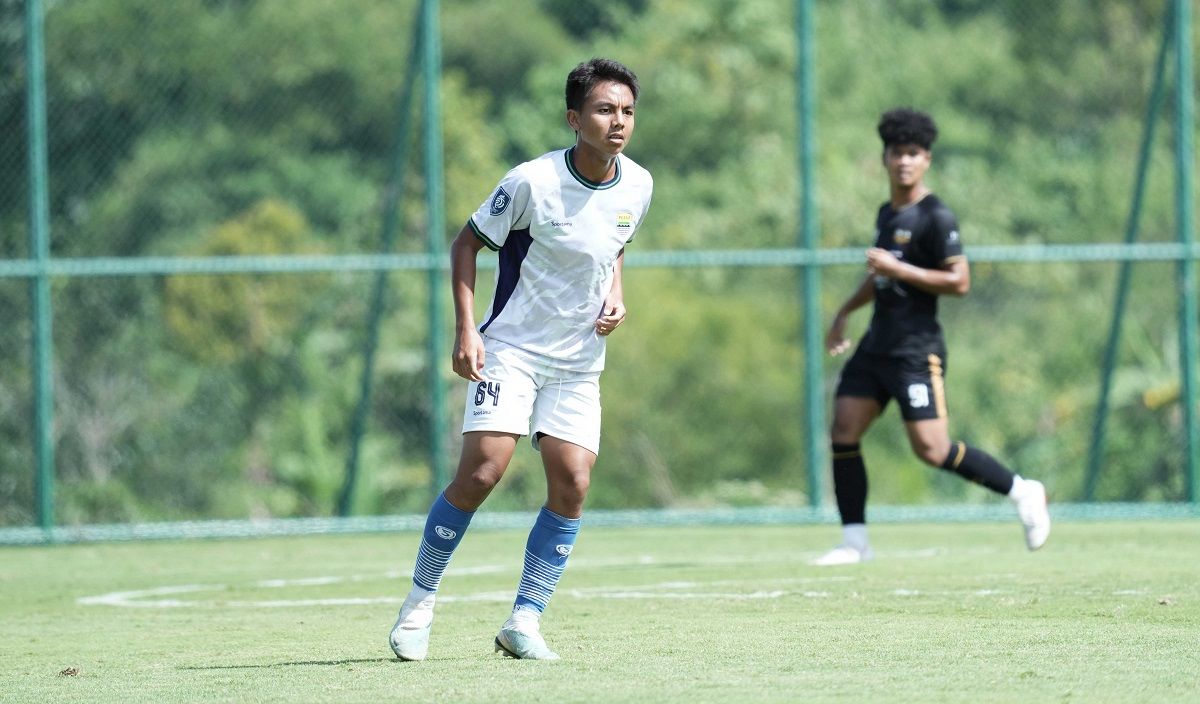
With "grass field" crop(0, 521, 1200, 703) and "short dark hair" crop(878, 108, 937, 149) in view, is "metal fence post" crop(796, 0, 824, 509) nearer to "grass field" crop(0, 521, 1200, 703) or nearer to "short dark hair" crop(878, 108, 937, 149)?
"grass field" crop(0, 521, 1200, 703)

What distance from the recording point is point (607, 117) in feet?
19.8

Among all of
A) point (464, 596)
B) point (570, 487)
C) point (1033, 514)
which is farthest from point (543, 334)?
point (1033, 514)

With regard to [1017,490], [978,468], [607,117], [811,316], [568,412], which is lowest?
[1017,490]

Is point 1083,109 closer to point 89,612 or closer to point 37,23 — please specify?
point 37,23

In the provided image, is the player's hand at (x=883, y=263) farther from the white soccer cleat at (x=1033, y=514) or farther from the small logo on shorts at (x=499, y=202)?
the small logo on shorts at (x=499, y=202)

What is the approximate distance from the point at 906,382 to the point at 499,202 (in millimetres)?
3960

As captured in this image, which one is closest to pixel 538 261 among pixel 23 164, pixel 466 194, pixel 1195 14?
pixel 23 164

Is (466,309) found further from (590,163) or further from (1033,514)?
(1033,514)

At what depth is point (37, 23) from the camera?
13000 millimetres

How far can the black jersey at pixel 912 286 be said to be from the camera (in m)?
9.61

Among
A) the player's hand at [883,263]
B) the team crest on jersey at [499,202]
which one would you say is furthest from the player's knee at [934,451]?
the team crest on jersey at [499,202]

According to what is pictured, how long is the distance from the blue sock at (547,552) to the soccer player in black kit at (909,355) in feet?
11.3

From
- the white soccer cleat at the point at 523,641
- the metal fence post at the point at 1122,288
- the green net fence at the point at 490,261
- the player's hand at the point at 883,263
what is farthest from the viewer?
the green net fence at the point at 490,261

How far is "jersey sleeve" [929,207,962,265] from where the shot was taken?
9594 mm
